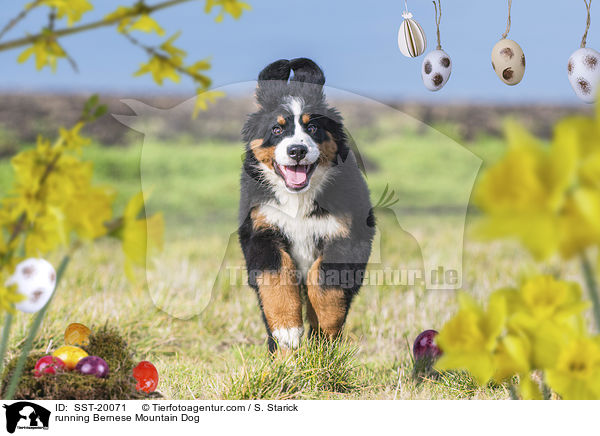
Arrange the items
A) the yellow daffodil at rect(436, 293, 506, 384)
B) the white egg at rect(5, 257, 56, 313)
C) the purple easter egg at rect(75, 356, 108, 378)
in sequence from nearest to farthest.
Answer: the yellow daffodil at rect(436, 293, 506, 384)
the white egg at rect(5, 257, 56, 313)
the purple easter egg at rect(75, 356, 108, 378)

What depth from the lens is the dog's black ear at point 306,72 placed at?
91cm

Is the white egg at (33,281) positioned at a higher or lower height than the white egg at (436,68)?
lower

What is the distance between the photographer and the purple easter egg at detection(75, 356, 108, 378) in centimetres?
83

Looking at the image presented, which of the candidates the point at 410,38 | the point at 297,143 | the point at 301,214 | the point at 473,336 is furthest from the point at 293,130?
the point at 473,336

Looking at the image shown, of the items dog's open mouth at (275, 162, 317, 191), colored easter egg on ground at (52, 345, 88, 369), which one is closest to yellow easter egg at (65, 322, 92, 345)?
colored easter egg on ground at (52, 345, 88, 369)

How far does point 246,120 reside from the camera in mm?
979

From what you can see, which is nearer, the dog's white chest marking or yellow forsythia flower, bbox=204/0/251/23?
yellow forsythia flower, bbox=204/0/251/23

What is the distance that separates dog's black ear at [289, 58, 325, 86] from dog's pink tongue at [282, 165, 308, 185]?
147mm

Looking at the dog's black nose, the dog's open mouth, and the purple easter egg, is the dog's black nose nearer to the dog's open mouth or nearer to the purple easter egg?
the dog's open mouth

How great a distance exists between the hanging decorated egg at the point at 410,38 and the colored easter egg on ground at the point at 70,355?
718mm

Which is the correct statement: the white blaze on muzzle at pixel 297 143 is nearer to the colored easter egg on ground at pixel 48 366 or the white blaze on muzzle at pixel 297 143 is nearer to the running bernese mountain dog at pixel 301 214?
the running bernese mountain dog at pixel 301 214
